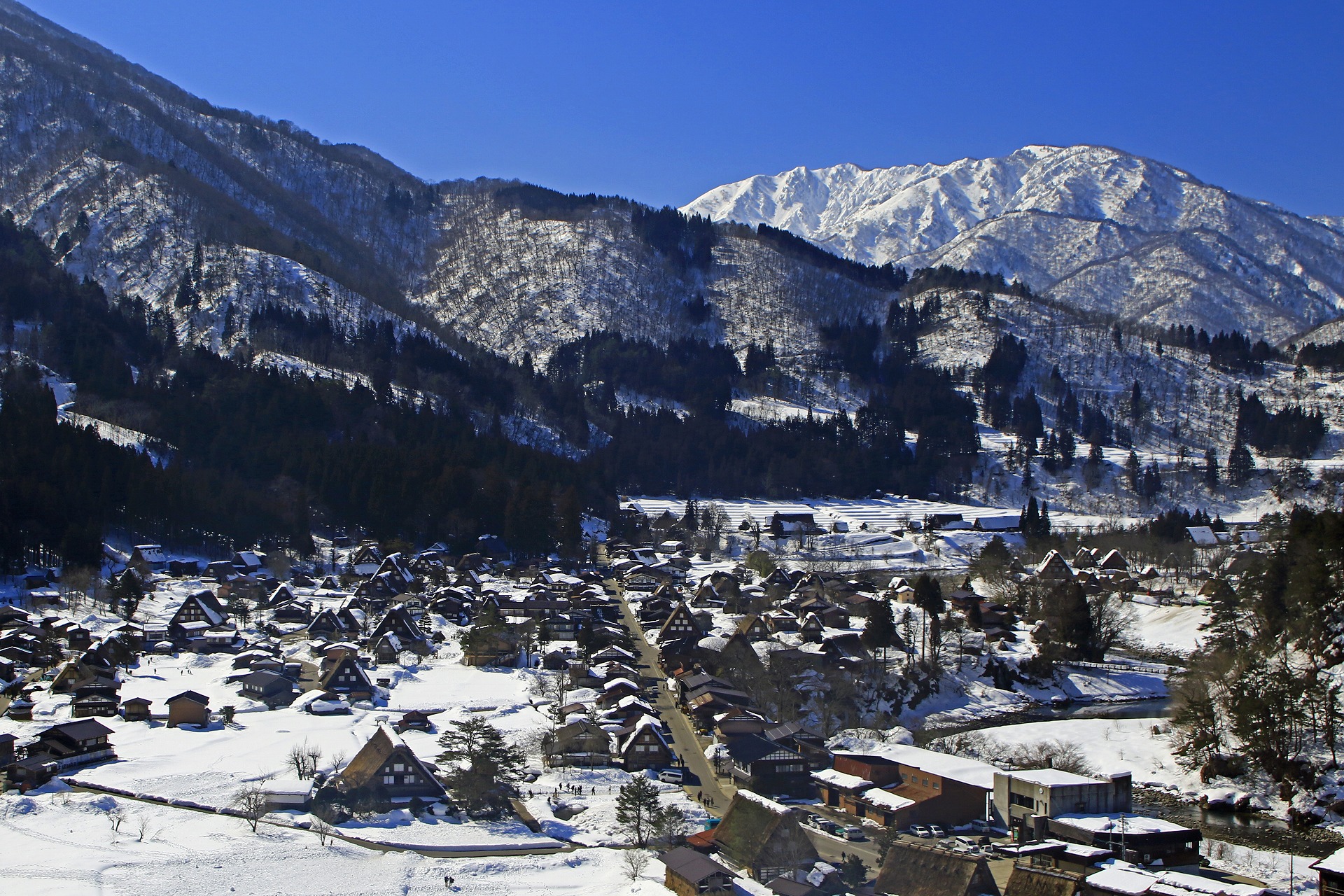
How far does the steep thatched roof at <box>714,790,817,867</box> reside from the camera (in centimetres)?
2600

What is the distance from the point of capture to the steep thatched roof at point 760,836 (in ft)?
85.3

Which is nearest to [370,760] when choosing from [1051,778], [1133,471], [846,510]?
[1051,778]

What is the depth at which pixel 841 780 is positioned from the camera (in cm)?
3366

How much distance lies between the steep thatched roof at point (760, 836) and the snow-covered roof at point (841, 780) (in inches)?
218

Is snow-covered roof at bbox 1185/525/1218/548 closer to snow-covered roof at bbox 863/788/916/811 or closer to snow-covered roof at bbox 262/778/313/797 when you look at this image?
snow-covered roof at bbox 863/788/916/811

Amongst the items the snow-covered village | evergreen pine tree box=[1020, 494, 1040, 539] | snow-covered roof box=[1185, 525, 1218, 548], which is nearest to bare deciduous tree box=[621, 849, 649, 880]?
the snow-covered village

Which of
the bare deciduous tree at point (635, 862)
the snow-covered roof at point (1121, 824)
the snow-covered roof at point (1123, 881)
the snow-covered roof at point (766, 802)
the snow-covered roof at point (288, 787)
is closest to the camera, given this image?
the snow-covered roof at point (1123, 881)

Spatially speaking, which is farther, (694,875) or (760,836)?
(760,836)

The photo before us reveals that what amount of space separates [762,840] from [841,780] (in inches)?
318

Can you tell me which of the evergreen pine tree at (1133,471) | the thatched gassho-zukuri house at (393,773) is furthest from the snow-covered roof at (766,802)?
the evergreen pine tree at (1133,471)

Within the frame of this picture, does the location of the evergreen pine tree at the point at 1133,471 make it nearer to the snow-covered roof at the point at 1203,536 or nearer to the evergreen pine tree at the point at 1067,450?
the evergreen pine tree at the point at 1067,450

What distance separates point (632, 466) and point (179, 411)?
5581cm

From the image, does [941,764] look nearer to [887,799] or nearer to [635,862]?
[887,799]

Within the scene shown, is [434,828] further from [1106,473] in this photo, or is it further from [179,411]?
[1106,473]
